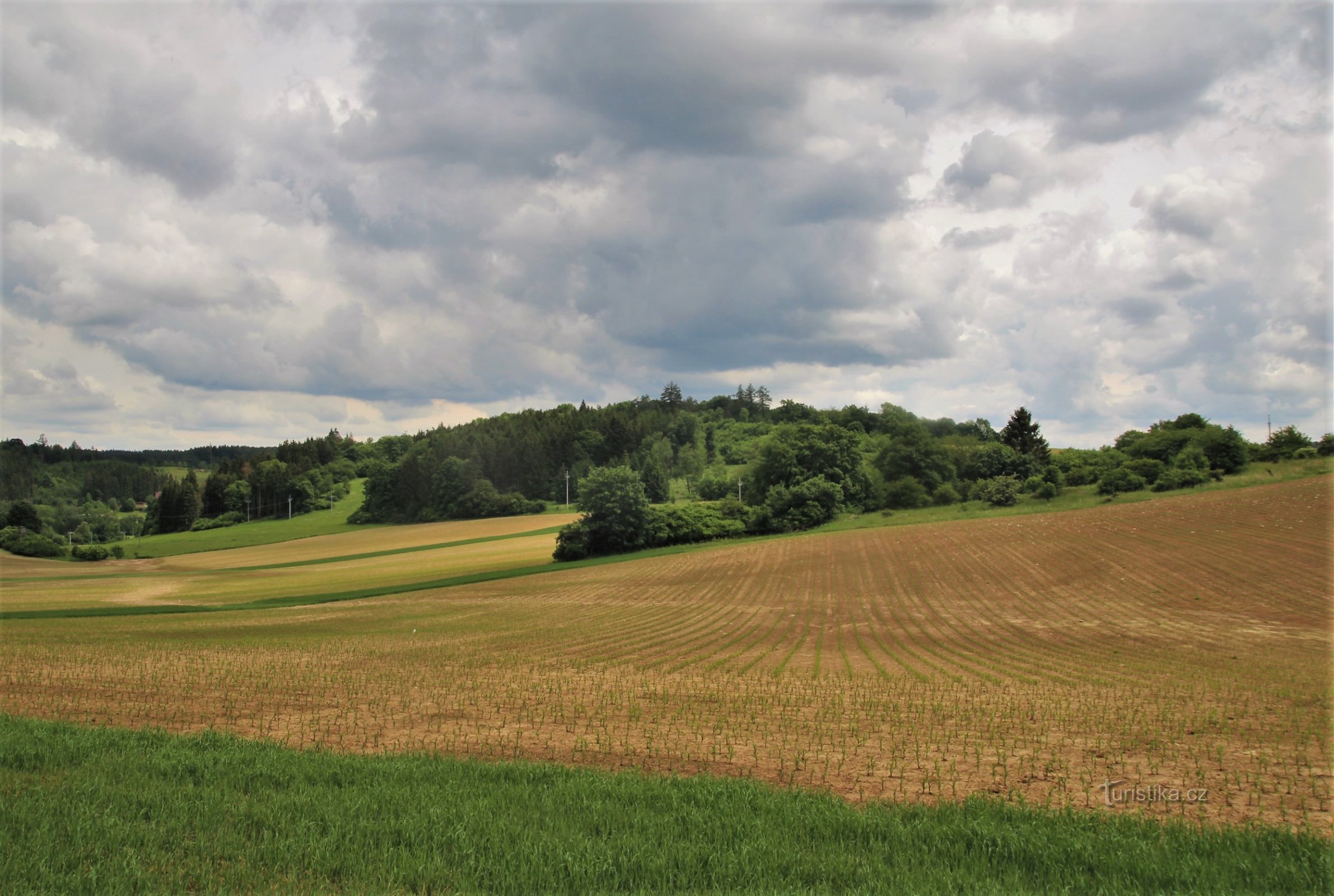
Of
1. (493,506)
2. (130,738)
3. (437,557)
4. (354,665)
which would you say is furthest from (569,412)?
(130,738)

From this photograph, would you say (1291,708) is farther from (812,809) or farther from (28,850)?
(28,850)

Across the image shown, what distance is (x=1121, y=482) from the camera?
71.8m

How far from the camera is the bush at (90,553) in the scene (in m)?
98.1

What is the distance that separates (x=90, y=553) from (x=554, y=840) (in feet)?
384

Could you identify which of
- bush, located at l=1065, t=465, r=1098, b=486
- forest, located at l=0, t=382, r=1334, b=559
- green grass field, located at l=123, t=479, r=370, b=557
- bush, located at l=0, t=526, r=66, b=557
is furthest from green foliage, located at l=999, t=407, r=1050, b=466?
bush, located at l=0, t=526, r=66, b=557

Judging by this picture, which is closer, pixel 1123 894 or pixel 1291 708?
pixel 1123 894

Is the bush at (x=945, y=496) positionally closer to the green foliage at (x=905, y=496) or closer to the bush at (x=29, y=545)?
the green foliage at (x=905, y=496)

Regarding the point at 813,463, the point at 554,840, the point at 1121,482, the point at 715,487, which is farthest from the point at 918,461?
the point at 554,840

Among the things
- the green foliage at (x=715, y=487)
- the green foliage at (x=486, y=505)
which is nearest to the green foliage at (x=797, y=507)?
the green foliage at (x=715, y=487)

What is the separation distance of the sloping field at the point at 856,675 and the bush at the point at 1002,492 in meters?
33.6

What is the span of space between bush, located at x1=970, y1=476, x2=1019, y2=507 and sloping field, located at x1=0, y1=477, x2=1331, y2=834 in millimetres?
33572

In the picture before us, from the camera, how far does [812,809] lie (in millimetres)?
8531

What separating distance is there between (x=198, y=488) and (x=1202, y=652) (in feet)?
585

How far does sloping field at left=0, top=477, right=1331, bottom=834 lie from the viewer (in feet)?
38.5
